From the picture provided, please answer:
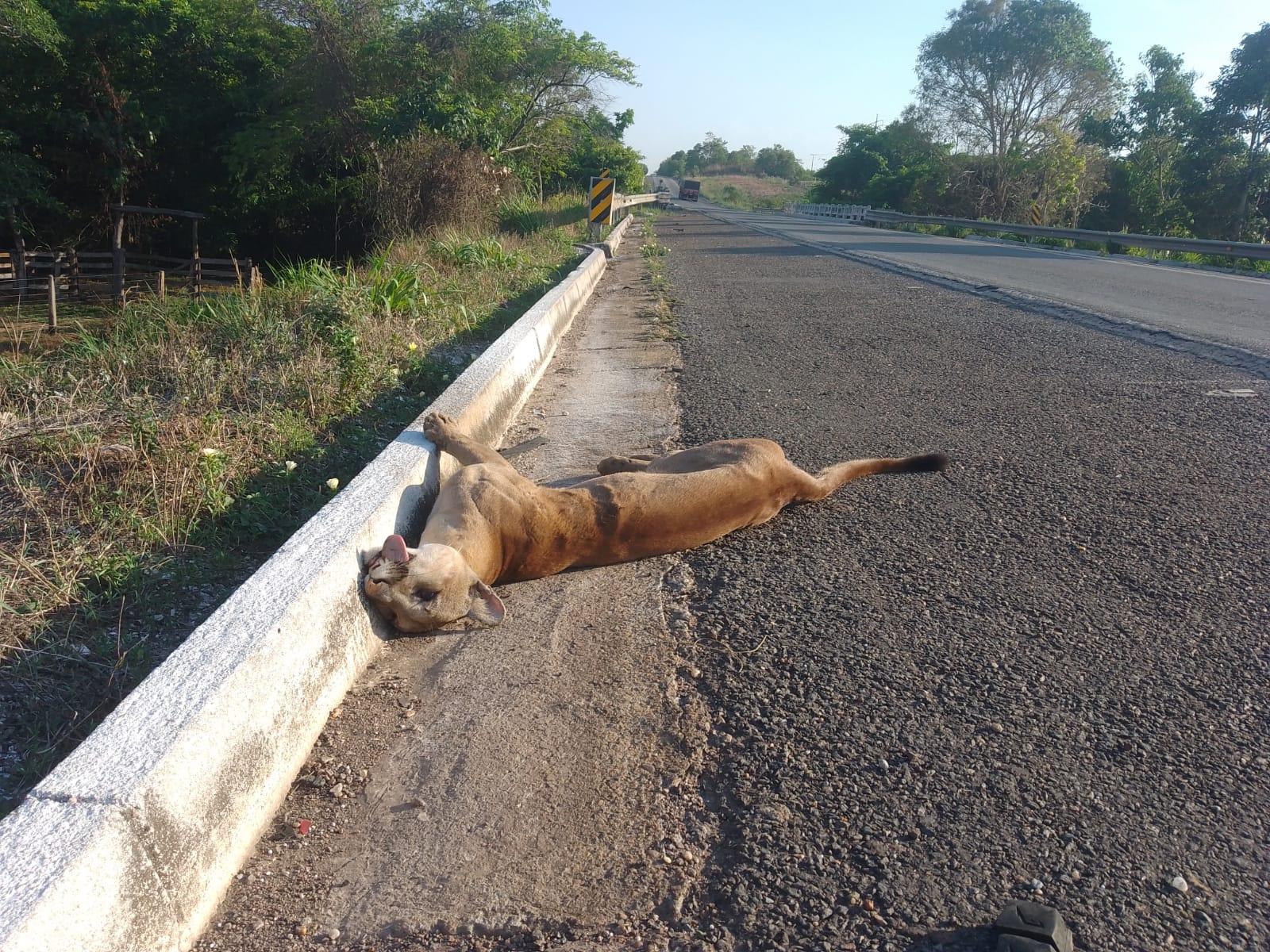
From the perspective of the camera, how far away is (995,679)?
124 inches

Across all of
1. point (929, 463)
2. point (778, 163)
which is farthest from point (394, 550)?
point (778, 163)

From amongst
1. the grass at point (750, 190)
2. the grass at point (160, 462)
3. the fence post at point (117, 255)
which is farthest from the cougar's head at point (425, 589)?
the grass at point (750, 190)

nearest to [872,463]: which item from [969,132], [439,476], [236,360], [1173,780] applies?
[439,476]

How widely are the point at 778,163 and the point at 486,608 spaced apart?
6622 inches

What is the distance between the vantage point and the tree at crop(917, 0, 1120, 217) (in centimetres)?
4888

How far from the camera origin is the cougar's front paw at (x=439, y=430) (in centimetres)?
477

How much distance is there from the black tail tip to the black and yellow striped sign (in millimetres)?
18069

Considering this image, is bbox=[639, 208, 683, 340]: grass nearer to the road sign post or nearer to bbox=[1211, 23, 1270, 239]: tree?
the road sign post

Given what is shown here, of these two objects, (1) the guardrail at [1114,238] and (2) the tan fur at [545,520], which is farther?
(1) the guardrail at [1114,238]

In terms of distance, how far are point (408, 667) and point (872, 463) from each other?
2865 millimetres

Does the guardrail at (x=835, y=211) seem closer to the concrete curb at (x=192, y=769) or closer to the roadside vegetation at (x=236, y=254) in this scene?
the roadside vegetation at (x=236, y=254)

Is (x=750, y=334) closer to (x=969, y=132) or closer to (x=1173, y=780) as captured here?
(x=1173, y=780)

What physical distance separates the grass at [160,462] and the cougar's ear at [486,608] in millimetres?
964

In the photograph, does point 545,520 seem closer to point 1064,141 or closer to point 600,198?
point 600,198
